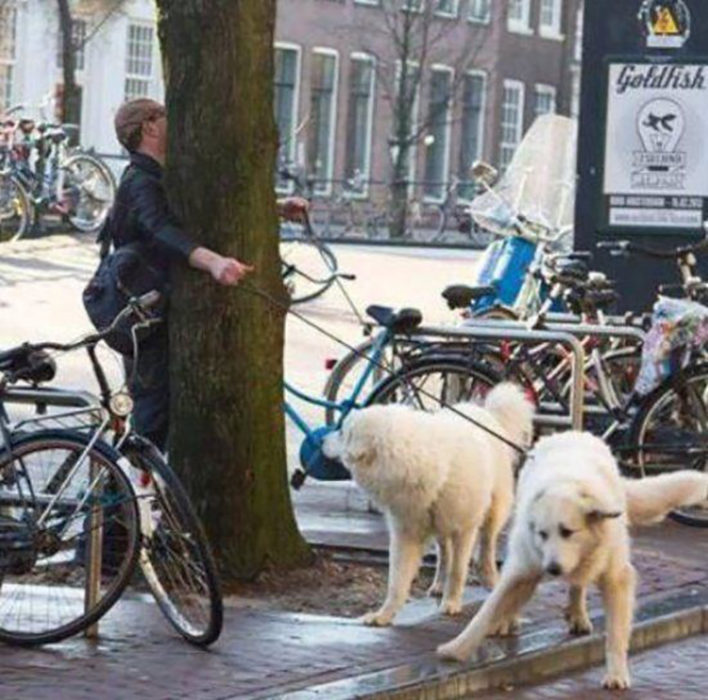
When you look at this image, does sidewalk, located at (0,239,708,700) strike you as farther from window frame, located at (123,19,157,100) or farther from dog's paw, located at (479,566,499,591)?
window frame, located at (123,19,157,100)

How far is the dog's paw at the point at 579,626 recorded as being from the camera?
9570mm

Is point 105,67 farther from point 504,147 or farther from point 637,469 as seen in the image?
point 637,469

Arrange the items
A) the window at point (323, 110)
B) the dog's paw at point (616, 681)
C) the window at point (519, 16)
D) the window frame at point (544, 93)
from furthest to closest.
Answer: the window frame at point (544, 93) → the window at point (519, 16) → the window at point (323, 110) → the dog's paw at point (616, 681)

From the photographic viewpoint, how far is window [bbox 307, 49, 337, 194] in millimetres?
53438

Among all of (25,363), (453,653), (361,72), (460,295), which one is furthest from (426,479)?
(361,72)

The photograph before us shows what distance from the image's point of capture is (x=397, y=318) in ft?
37.5

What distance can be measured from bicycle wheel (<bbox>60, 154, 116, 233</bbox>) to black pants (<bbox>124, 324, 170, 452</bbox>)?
16.9 meters

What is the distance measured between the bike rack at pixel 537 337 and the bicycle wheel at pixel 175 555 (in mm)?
3049

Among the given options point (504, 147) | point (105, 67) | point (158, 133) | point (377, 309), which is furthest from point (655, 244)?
point (504, 147)

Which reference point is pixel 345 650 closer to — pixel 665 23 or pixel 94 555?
pixel 94 555

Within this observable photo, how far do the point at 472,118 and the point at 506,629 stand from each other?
4992cm

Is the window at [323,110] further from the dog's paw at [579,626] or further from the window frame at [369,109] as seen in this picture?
the dog's paw at [579,626]

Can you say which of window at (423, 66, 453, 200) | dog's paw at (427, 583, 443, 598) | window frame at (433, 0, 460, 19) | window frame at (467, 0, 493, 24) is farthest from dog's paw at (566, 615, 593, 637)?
window frame at (467, 0, 493, 24)

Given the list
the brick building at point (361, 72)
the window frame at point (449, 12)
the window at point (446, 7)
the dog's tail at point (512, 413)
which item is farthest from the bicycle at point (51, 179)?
the window at point (446, 7)
